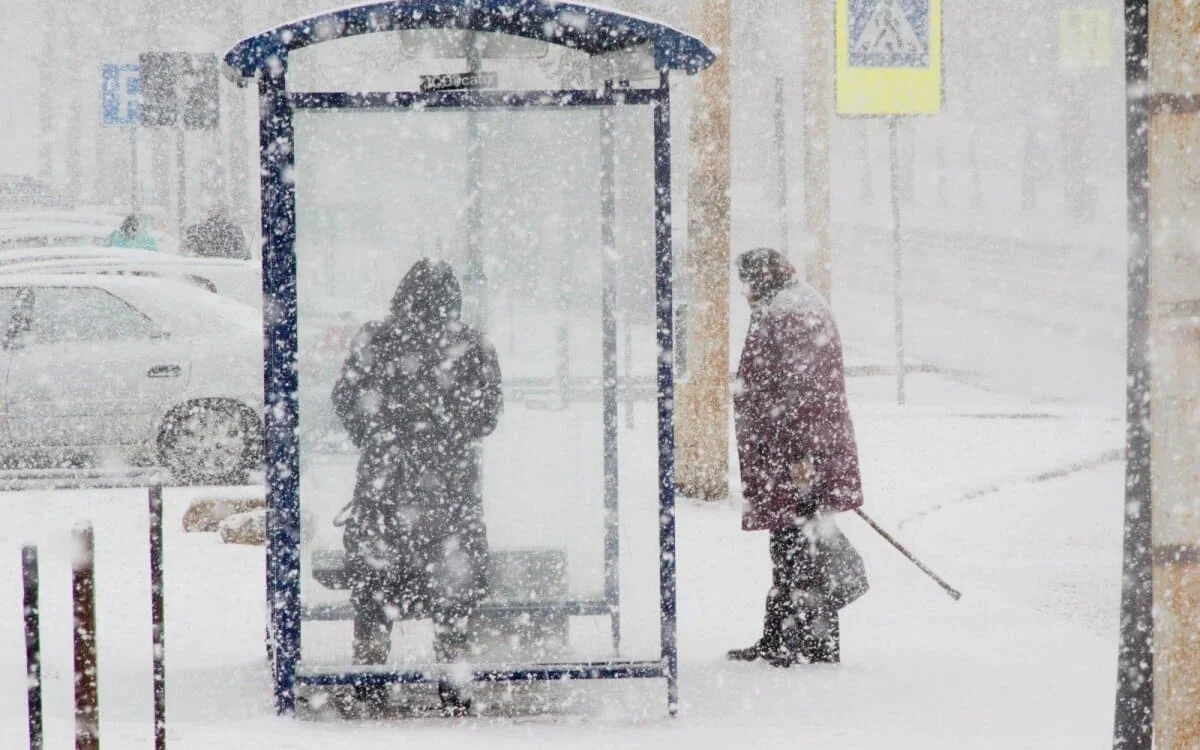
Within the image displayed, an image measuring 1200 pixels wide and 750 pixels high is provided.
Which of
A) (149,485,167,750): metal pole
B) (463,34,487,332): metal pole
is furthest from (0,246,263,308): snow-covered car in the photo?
(149,485,167,750): metal pole

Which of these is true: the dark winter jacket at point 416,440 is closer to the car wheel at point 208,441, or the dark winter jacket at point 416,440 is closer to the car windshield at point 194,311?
the car wheel at point 208,441

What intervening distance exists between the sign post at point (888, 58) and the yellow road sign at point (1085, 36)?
889 inches

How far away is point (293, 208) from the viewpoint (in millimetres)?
5773

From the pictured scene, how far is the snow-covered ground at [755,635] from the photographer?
18.3 ft

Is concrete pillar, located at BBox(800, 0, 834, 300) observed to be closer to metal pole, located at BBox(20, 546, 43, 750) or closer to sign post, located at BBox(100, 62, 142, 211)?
sign post, located at BBox(100, 62, 142, 211)

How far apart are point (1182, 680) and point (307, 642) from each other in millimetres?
4016

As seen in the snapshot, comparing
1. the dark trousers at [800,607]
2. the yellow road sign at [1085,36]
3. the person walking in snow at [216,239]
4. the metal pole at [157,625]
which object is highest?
the yellow road sign at [1085,36]

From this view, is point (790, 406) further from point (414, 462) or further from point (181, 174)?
point (181, 174)

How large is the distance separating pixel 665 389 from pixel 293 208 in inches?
53.4

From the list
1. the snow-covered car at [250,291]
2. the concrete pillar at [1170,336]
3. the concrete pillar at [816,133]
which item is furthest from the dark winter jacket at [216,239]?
the concrete pillar at [1170,336]

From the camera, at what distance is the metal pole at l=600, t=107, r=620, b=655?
21.9 ft

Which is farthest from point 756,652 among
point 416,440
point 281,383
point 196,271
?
point 196,271

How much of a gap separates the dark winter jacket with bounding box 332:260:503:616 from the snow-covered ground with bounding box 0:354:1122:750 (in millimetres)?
554

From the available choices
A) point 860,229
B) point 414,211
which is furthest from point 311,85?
point 414,211
